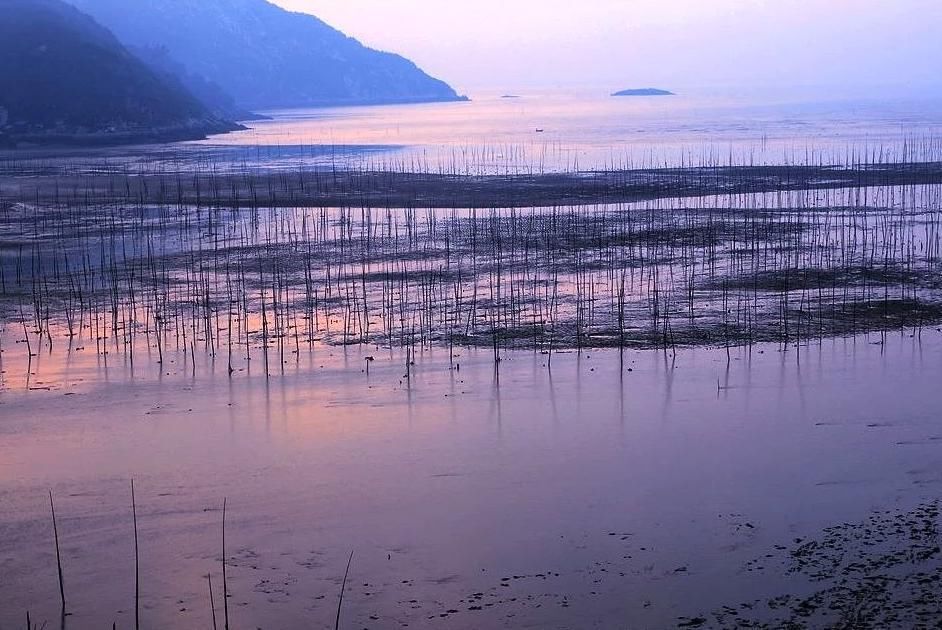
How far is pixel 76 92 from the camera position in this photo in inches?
2904

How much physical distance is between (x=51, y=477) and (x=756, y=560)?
6.66 meters

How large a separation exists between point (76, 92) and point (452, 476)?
70617 millimetres

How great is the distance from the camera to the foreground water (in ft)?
25.7

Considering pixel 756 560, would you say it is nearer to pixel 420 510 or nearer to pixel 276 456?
pixel 420 510

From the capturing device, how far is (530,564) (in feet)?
27.1

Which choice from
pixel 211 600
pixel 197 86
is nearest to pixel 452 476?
pixel 211 600

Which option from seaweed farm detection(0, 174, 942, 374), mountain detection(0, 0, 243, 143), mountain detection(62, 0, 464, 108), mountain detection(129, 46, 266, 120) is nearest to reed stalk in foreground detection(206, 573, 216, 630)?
seaweed farm detection(0, 174, 942, 374)

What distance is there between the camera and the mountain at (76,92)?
69438 millimetres

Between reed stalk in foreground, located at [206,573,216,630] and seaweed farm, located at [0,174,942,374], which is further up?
seaweed farm, located at [0,174,942,374]

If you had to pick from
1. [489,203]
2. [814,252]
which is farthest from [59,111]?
[814,252]

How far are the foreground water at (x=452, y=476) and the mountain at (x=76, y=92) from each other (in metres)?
58.7

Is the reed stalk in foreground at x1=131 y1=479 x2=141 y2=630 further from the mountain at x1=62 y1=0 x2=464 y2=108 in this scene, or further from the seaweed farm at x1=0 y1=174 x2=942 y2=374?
the mountain at x1=62 y1=0 x2=464 y2=108

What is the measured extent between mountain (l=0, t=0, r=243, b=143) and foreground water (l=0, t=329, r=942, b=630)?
58657 millimetres

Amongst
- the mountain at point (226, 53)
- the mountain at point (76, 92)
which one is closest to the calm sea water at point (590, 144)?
the mountain at point (76, 92)
